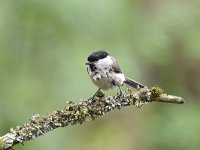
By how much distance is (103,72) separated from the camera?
3395 mm

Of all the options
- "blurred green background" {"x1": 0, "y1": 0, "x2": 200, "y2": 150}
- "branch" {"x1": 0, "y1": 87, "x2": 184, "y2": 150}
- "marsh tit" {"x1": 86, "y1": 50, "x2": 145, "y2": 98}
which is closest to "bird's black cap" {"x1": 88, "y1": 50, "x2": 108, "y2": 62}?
"marsh tit" {"x1": 86, "y1": 50, "x2": 145, "y2": 98}

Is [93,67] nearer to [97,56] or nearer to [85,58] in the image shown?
[97,56]

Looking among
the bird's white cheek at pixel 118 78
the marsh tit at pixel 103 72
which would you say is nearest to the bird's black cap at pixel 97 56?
the marsh tit at pixel 103 72

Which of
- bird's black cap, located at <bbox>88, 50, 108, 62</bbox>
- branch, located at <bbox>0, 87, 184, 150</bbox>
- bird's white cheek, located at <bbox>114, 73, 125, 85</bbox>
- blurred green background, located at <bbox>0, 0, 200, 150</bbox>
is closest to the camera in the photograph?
branch, located at <bbox>0, 87, 184, 150</bbox>

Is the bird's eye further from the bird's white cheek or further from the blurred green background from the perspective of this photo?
the blurred green background

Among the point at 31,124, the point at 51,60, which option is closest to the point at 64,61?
the point at 51,60

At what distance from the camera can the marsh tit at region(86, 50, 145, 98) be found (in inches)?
131

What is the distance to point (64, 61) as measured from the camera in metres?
6.43

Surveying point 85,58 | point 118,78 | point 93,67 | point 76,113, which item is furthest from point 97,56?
point 85,58

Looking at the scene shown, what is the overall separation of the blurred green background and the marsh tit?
1754mm

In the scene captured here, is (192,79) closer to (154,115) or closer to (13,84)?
(154,115)

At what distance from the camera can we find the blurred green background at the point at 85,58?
607 centimetres

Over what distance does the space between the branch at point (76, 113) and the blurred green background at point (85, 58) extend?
2207 millimetres

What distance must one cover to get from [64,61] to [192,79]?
112 inches
